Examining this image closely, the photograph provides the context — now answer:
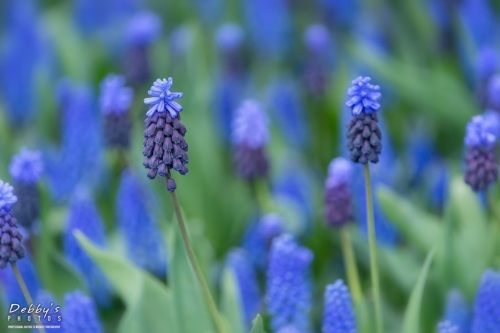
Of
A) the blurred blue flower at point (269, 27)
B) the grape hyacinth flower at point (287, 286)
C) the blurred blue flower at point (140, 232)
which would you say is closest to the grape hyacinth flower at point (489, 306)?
the grape hyacinth flower at point (287, 286)

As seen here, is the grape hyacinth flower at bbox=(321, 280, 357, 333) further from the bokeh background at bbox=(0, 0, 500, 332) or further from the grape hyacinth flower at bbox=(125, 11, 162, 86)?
the grape hyacinth flower at bbox=(125, 11, 162, 86)

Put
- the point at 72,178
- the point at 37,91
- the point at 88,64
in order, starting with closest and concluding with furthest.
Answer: the point at 72,178 < the point at 37,91 < the point at 88,64

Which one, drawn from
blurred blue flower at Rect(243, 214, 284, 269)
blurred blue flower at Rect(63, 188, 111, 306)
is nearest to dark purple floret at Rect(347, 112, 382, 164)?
blurred blue flower at Rect(243, 214, 284, 269)

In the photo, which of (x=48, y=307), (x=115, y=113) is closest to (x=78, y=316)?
(x=48, y=307)

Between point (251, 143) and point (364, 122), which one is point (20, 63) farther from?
point (364, 122)

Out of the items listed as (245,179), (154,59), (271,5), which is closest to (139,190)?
(245,179)

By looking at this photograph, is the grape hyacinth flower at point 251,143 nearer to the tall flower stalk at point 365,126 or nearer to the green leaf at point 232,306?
the green leaf at point 232,306

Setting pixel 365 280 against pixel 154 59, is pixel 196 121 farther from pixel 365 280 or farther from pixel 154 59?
pixel 365 280
